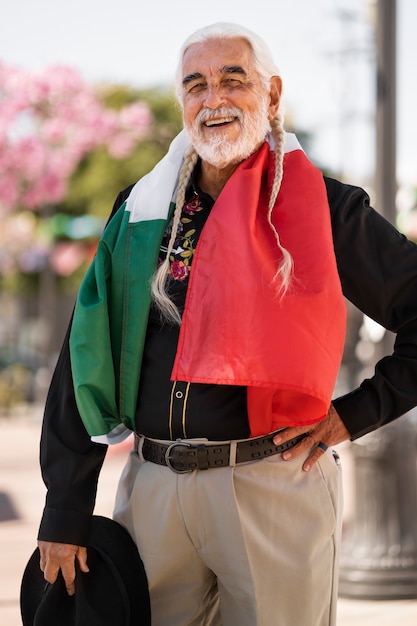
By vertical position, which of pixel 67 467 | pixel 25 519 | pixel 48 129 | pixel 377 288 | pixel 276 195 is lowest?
pixel 25 519

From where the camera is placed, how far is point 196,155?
2.80 m

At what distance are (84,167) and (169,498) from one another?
2988 cm

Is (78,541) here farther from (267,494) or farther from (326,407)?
(326,407)

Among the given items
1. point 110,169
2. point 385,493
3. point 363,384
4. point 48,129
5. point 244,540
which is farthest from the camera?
point 110,169

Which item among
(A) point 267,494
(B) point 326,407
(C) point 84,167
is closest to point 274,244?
(B) point 326,407

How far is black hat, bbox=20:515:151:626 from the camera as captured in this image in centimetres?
255

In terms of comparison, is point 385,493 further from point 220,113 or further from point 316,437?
point 220,113

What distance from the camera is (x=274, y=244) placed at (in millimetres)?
2541

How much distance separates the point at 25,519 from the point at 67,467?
208 inches

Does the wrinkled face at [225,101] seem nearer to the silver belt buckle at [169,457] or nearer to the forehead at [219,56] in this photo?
the forehead at [219,56]

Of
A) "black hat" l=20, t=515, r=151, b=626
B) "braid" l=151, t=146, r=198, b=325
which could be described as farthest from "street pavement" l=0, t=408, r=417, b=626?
"braid" l=151, t=146, r=198, b=325

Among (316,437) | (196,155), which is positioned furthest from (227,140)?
(316,437)

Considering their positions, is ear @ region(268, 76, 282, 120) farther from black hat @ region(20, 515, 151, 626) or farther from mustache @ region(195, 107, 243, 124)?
black hat @ region(20, 515, 151, 626)

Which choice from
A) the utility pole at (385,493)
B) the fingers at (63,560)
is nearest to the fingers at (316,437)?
the fingers at (63,560)
